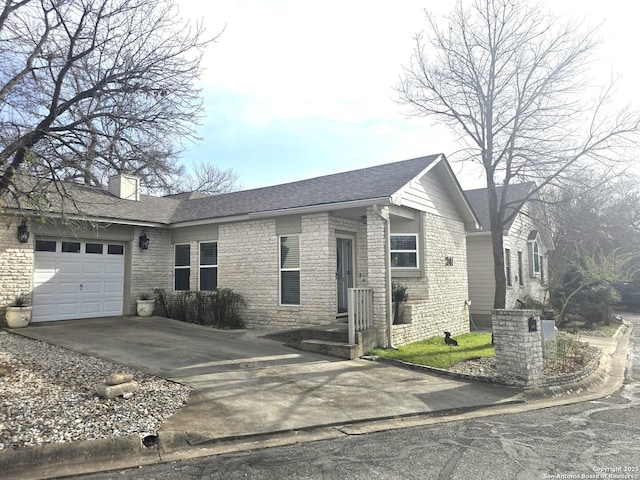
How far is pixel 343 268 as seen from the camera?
39.4 ft

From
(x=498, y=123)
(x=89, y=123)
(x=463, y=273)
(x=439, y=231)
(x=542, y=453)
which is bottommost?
(x=542, y=453)

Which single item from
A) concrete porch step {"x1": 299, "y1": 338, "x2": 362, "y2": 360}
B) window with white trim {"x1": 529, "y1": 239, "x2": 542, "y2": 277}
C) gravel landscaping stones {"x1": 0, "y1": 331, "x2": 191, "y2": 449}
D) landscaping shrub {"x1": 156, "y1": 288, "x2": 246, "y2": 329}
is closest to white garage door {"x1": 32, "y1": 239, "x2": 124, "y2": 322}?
landscaping shrub {"x1": 156, "y1": 288, "x2": 246, "y2": 329}

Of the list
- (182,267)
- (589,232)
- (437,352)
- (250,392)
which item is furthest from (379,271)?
(589,232)

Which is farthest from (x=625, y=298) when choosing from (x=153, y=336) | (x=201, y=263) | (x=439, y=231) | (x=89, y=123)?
(x=89, y=123)

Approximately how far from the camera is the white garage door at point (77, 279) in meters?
11.9

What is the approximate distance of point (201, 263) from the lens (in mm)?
13672

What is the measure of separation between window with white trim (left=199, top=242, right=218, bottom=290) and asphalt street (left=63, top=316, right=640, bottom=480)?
921cm

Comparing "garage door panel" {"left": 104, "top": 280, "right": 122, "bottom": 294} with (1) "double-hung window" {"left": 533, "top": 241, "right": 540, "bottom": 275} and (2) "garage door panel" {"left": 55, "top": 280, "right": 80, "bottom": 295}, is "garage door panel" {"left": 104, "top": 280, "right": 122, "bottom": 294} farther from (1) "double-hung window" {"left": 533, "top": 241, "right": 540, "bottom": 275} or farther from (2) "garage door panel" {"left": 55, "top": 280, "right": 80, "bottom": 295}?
(1) "double-hung window" {"left": 533, "top": 241, "right": 540, "bottom": 275}

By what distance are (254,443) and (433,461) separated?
6.31 feet

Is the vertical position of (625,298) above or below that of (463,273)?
below

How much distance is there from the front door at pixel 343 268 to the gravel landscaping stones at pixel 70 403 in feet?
20.4

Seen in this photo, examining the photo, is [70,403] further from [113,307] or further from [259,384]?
[113,307]

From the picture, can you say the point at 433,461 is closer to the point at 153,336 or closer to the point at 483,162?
the point at 153,336

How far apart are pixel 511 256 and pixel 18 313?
1768 centimetres
